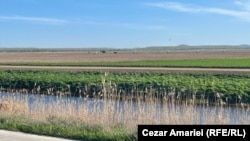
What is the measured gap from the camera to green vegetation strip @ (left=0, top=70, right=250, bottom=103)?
26.6 meters

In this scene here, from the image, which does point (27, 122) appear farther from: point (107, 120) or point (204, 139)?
point (204, 139)

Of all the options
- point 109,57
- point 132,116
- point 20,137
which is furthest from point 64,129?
point 109,57

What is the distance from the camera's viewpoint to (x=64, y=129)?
11.3 metres

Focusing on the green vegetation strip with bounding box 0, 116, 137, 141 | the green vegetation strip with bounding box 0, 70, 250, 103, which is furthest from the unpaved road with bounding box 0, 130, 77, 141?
the green vegetation strip with bounding box 0, 70, 250, 103

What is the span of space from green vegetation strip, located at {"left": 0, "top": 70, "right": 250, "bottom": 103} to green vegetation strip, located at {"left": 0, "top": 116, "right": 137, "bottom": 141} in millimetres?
10779

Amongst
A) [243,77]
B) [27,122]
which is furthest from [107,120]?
[243,77]

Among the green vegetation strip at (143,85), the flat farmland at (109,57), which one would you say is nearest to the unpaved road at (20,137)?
the green vegetation strip at (143,85)

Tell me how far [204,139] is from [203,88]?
20.4 meters

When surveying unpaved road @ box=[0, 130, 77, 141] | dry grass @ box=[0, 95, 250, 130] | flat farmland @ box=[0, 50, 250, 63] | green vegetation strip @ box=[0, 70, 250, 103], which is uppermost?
unpaved road @ box=[0, 130, 77, 141]

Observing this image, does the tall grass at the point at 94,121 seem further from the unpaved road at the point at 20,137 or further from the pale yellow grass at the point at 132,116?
the unpaved road at the point at 20,137

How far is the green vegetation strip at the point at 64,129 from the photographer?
1042cm

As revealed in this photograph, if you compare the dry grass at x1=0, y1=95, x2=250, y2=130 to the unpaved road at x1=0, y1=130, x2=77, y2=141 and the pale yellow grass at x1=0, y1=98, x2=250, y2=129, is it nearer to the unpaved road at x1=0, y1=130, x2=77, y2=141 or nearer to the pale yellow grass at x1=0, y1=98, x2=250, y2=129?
the pale yellow grass at x1=0, y1=98, x2=250, y2=129

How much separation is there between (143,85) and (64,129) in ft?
67.8

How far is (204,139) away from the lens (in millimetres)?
8383
